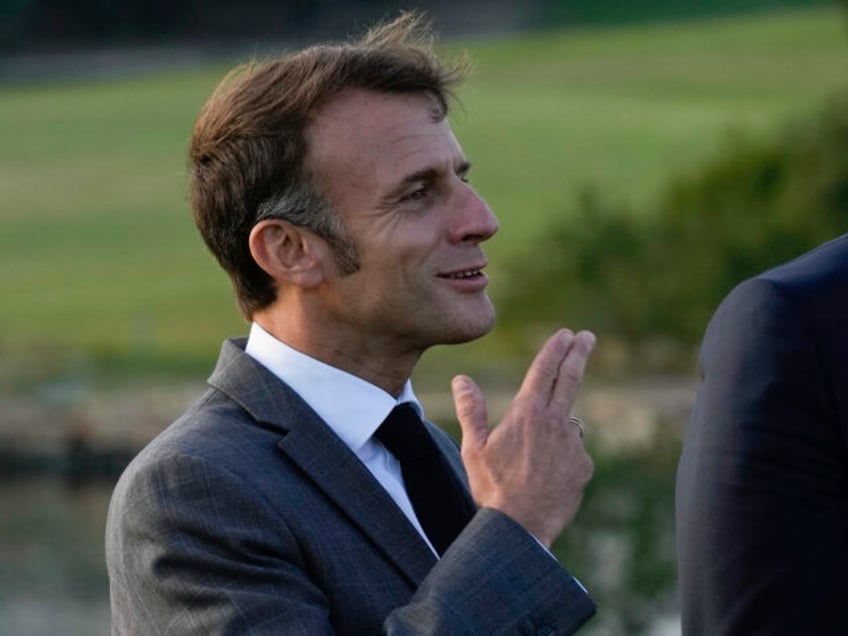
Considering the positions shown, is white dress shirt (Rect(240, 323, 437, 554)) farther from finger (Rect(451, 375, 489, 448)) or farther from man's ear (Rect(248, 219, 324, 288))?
finger (Rect(451, 375, 489, 448))

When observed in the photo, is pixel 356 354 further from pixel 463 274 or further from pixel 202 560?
pixel 202 560

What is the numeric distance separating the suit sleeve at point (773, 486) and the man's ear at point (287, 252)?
82 centimetres

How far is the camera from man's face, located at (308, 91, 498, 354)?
292 cm

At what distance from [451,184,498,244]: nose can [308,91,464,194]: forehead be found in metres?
0.07

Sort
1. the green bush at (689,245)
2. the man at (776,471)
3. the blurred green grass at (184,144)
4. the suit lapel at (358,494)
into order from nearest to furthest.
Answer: the man at (776,471)
the suit lapel at (358,494)
the green bush at (689,245)
the blurred green grass at (184,144)

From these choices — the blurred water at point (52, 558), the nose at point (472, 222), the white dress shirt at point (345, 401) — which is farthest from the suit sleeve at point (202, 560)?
the blurred water at point (52, 558)

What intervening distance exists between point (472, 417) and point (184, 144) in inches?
1033

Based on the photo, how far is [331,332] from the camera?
9.76 feet

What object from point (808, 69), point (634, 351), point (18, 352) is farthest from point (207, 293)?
point (808, 69)

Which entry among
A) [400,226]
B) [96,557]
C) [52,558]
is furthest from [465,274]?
[52,558]

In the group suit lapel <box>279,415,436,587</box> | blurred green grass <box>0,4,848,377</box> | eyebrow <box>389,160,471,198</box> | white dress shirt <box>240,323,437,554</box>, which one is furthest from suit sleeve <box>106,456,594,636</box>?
blurred green grass <box>0,4,848,377</box>

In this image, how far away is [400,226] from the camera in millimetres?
2941

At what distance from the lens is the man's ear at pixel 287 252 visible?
298 cm

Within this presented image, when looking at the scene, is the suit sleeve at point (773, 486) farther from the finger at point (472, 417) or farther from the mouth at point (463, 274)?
the mouth at point (463, 274)
